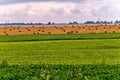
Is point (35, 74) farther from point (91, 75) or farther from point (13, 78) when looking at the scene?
point (91, 75)

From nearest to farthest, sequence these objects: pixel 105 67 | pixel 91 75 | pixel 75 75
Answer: pixel 75 75 → pixel 91 75 → pixel 105 67

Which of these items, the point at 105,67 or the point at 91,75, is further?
the point at 105,67

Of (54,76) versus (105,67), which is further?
(105,67)

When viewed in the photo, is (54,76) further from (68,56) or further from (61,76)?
(68,56)

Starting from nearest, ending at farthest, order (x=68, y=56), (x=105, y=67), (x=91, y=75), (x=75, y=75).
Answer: (x=75, y=75), (x=91, y=75), (x=105, y=67), (x=68, y=56)

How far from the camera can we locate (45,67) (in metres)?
24.2

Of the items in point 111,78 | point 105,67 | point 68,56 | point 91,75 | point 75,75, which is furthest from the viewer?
point 68,56

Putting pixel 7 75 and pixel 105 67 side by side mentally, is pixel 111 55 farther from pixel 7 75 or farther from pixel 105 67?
pixel 7 75

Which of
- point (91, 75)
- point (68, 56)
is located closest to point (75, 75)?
point (91, 75)

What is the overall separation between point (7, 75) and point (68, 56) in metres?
14.2

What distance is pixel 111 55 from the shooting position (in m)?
33.9

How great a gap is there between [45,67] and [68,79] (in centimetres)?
684

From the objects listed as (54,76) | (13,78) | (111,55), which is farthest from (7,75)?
(111,55)

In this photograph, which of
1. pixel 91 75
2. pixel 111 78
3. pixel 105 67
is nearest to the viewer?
pixel 111 78
